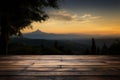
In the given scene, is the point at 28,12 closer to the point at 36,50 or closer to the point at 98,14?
the point at 36,50

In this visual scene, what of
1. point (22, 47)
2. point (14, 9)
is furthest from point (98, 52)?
point (14, 9)

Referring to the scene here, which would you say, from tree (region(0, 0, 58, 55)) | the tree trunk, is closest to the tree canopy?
tree (region(0, 0, 58, 55))

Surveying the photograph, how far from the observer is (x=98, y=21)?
11008 millimetres

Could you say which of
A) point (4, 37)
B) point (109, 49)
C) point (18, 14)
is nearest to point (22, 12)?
point (18, 14)

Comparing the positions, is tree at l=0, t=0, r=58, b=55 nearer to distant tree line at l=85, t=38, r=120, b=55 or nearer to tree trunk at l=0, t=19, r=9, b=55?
tree trunk at l=0, t=19, r=9, b=55

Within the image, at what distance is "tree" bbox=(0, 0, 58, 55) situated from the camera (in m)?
7.04

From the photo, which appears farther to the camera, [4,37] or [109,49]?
[109,49]

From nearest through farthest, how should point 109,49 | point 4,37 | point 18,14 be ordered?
point 18,14 → point 4,37 → point 109,49

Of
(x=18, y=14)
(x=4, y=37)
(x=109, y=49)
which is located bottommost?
(x=109, y=49)

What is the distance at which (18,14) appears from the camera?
731 centimetres

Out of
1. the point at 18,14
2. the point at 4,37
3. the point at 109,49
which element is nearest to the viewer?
the point at 18,14

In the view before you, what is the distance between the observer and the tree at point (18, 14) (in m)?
7.04

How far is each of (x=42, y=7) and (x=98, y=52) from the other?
362 centimetres

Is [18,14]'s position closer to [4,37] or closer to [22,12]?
[22,12]
